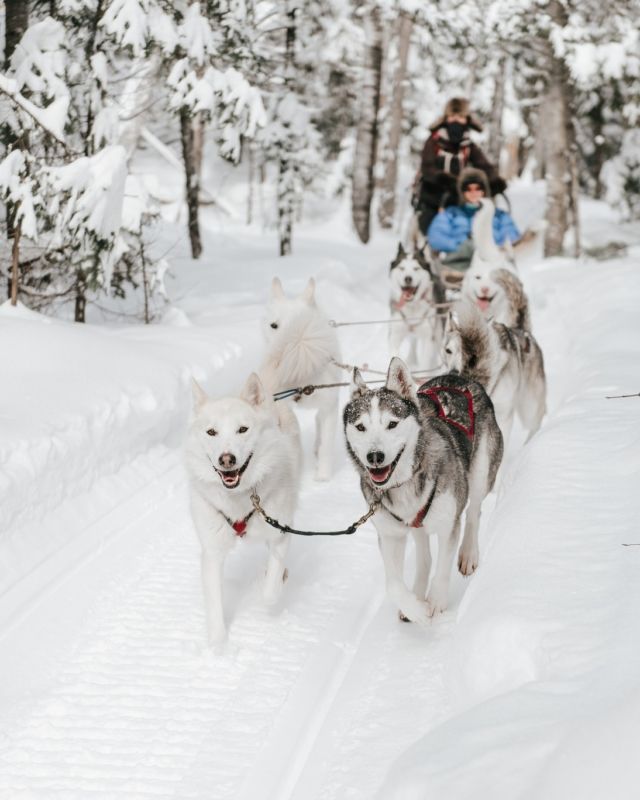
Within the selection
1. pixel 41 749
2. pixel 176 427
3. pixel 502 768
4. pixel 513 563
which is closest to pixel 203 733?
pixel 41 749

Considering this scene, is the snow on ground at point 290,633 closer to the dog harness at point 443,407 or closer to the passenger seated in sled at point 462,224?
the dog harness at point 443,407

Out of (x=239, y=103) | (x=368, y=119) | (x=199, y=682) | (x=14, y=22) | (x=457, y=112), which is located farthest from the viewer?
(x=368, y=119)

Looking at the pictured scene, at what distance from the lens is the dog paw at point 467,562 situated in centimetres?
391

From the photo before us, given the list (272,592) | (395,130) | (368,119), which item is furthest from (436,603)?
(395,130)

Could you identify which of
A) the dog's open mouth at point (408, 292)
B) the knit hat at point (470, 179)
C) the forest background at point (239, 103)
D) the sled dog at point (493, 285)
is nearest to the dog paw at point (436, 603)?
the sled dog at point (493, 285)

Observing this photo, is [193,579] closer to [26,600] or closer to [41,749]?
[26,600]

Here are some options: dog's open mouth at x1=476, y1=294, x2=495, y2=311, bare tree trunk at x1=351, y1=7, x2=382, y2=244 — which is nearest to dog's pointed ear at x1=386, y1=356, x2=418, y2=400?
dog's open mouth at x1=476, y1=294, x2=495, y2=311

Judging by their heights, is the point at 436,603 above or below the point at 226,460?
below

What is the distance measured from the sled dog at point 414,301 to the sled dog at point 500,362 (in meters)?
2.21

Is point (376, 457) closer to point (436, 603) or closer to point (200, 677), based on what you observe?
A: point (436, 603)

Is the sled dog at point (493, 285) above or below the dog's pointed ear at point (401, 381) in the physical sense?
above

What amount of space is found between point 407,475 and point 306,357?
66.3 inches

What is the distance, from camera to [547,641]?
7.47 feet

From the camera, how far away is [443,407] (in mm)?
3791
